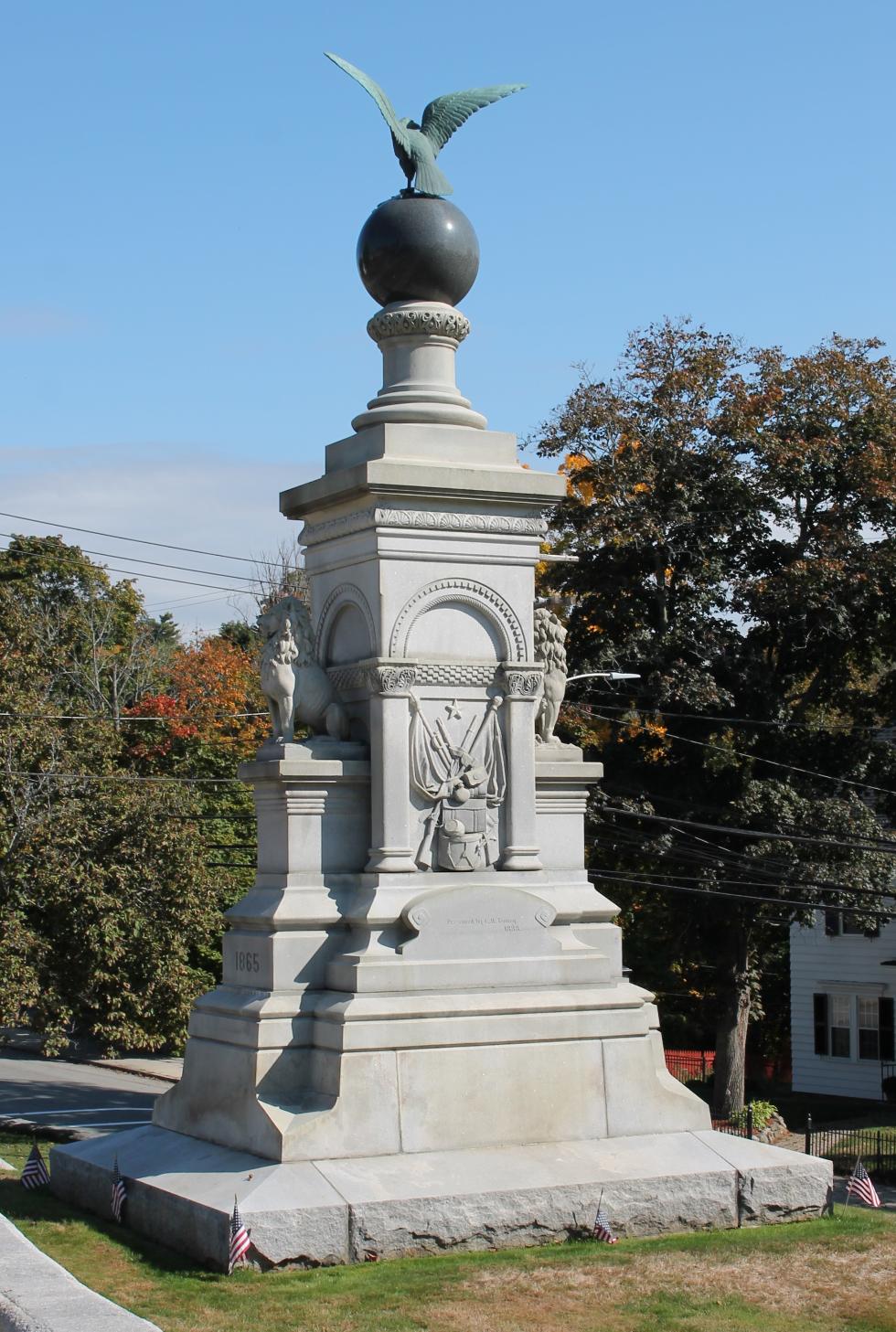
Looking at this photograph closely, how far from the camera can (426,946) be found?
11586mm

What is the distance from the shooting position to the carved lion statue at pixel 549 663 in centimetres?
1292

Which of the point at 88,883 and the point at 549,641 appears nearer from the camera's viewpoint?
the point at 549,641

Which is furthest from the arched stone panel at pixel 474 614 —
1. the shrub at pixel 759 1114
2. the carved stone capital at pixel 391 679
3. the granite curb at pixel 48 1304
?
the shrub at pixel 759 1114

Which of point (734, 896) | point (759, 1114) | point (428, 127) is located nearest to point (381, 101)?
point (428, 127)

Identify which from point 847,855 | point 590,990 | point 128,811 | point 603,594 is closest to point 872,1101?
point 847,855

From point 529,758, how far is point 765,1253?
148 inches

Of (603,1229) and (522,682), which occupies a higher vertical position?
(522,682)

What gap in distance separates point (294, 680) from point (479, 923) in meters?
2.21

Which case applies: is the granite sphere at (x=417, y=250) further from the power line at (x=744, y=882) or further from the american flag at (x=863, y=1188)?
the power line at (x=744, y=882)

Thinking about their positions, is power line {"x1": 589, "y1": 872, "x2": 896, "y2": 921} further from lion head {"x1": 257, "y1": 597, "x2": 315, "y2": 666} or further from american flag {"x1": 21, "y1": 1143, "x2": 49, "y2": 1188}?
american flag {"x1": 21, "y1": 1143, "x2": 49, "y2": 1188}

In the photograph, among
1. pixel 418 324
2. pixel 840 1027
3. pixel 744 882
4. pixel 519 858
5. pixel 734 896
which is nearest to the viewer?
pixel 519 858

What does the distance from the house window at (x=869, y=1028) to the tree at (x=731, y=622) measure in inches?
386

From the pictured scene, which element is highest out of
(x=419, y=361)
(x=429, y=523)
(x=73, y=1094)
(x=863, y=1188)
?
(x=419, y=361)

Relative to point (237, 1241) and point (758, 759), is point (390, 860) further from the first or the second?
point (758, 759)
